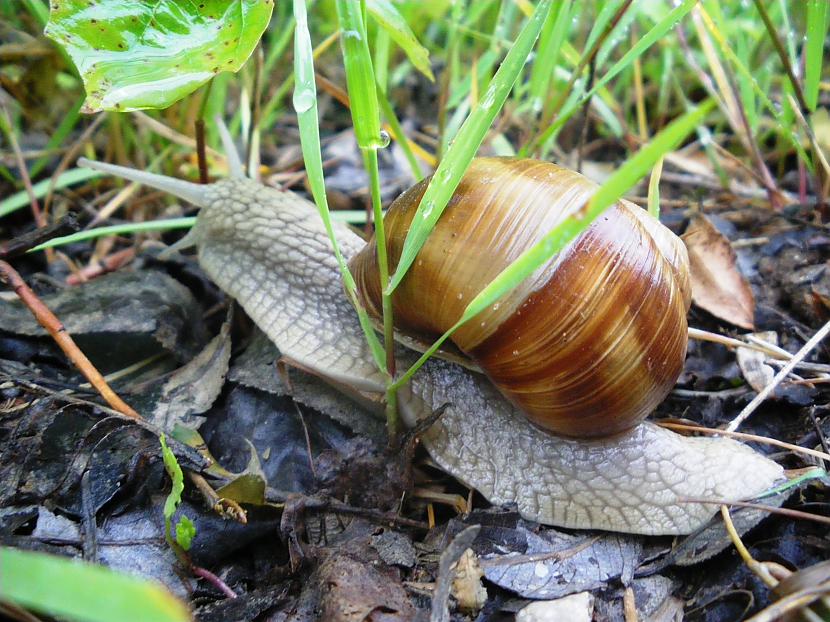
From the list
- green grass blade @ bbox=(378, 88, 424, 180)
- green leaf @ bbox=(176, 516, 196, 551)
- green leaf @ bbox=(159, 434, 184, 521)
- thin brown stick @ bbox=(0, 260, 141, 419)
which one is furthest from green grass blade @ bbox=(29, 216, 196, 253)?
green leaf @ bbox=(176, 516, 196, 551)

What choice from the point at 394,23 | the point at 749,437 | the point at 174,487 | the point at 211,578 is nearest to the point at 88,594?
the point at 174,487

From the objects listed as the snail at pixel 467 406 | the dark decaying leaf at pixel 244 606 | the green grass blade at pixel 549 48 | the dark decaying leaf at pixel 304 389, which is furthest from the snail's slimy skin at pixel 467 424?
the green grass blade at pixel 549 48

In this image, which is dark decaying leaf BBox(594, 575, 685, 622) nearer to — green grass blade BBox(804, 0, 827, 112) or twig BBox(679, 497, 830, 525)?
twig BBox(679, 497, 830, 525)

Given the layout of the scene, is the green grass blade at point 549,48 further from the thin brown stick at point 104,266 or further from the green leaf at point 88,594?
the green leaf at point 88,594

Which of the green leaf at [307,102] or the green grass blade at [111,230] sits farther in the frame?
the green grass blade at [111,230]

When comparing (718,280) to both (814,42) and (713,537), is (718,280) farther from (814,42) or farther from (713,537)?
(713,537)
